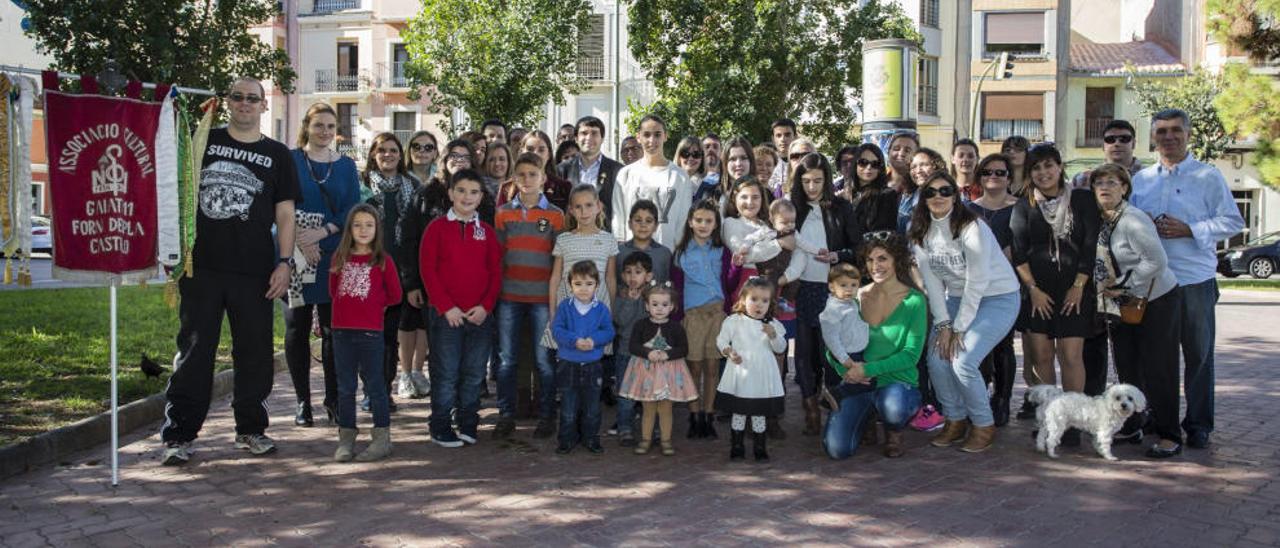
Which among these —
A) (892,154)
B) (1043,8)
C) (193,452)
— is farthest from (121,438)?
(1043,8)

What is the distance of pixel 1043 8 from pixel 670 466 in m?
38.6

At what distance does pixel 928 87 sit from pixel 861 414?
33688 mm

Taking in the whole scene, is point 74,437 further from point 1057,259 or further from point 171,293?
point 1057,259

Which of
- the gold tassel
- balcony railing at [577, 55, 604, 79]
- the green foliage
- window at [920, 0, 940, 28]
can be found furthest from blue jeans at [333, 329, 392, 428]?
the green foliage

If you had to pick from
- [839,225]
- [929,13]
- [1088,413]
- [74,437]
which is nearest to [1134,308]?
[1088,413]

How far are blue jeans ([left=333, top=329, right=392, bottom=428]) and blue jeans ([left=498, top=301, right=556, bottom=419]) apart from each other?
83 cm

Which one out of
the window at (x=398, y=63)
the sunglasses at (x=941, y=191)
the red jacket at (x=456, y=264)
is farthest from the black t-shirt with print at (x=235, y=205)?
the window at (x=398, y=63)

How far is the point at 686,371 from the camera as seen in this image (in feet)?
21.5

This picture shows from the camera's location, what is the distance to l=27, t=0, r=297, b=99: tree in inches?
782

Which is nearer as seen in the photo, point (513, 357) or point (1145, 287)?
point (1145, 287)

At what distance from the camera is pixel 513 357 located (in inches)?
272

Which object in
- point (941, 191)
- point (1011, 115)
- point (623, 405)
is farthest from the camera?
point (1011, 115)

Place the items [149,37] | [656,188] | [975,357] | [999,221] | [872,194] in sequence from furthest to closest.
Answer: [149,37]
[872,194]
[656,188]
[999,221]
[975,357]

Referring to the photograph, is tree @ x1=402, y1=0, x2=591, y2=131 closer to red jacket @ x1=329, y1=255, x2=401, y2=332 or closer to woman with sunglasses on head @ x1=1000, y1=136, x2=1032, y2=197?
woman with sunglasses on head @ x1=1000, y1=136, x2=1032, y2=197
